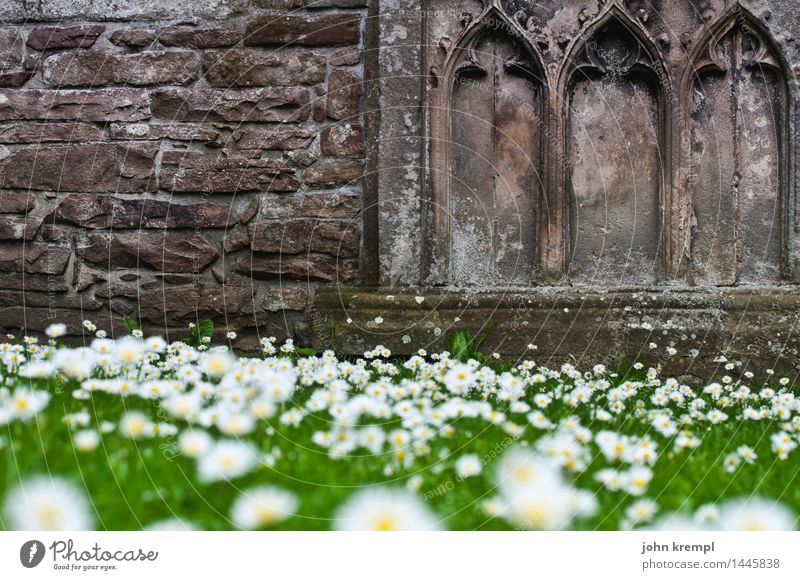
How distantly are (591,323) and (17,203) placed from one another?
11.1 ft

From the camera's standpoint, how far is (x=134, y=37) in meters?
4.11

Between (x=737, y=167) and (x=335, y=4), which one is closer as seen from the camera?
(x=737, y=167)

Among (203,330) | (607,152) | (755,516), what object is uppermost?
(607,152)

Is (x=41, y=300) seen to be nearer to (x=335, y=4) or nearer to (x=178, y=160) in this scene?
(x=178, y=160)

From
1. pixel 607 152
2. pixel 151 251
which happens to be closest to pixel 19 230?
pixel 151 251

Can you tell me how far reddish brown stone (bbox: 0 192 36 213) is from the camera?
417 centimetres

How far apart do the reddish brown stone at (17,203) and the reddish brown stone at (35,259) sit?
0.21m

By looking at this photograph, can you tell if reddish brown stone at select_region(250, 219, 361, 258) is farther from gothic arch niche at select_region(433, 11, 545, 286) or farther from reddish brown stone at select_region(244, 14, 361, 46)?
→ reddish brown stone at select_region(244, 14, 361, 46)


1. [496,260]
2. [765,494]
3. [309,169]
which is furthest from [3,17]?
[765,494]

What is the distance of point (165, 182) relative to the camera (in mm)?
4086

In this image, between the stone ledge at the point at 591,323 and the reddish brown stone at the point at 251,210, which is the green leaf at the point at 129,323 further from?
the stone ledge at the point at 591,323

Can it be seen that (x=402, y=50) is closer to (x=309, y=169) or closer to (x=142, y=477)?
(x=309, y=169)

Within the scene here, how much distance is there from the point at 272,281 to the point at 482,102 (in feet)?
5.18

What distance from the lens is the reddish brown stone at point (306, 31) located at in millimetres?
3994
